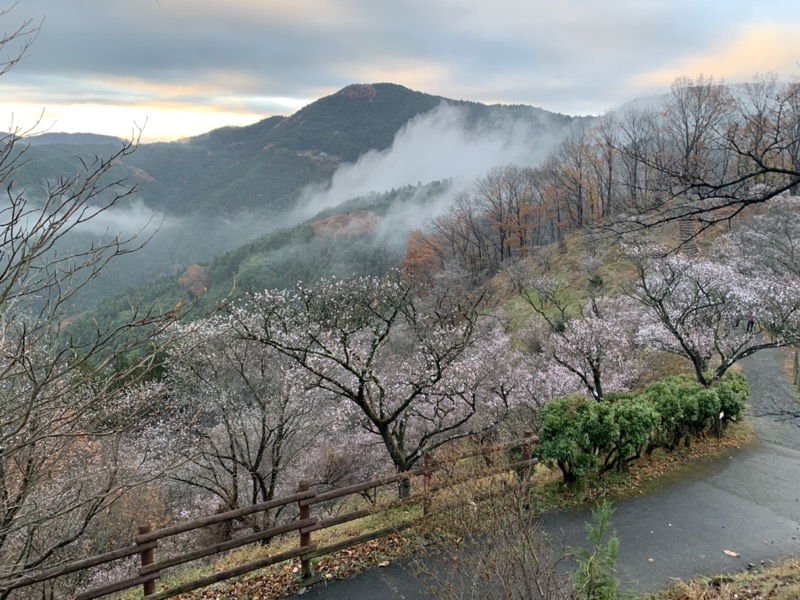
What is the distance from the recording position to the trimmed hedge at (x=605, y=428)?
8.21m

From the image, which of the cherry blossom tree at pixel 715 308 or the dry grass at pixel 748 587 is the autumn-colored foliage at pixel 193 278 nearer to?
the cherry blossom tree at pixel 715 308

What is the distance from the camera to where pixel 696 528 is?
24.9ft

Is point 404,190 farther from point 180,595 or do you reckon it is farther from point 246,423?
point 180,595

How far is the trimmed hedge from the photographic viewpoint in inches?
323

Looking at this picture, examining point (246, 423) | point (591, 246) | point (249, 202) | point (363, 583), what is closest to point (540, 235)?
point (591, 246)

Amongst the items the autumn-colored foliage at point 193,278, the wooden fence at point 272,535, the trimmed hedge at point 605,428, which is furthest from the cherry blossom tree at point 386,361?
the autumn-colored foliage at point 193,278

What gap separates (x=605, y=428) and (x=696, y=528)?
193 cm

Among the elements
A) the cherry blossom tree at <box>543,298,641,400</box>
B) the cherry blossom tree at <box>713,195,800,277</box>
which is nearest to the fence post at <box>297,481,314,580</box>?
the cherry blossom tree at <box>543,298,641,400</box>

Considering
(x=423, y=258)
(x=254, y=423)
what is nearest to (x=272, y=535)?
(x=254, y=423)

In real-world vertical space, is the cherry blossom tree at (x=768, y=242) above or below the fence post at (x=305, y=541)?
above

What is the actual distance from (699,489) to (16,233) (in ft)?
35.7

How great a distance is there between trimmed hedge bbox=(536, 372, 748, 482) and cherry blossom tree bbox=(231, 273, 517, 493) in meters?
2.10

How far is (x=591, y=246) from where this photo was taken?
37.1m

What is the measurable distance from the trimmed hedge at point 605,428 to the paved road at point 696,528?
79 cm
